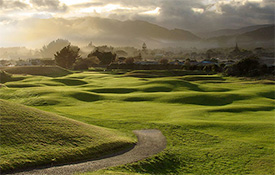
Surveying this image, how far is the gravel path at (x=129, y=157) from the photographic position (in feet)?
51.1

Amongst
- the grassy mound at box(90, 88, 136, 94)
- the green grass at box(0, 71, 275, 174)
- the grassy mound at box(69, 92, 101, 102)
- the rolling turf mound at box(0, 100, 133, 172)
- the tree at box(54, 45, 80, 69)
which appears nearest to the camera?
the rolling turf mound at box(0, 100, 133, 172)

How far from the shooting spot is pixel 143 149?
65.6 feet

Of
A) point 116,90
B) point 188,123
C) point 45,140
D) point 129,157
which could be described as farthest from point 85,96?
point 129,157

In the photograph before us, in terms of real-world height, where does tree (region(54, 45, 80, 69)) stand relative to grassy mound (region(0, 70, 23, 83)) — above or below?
above

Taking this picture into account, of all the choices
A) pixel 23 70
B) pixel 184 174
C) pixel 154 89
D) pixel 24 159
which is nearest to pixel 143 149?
pixel 184 174

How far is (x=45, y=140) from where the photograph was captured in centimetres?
1833

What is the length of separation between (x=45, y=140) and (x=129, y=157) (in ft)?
17.9

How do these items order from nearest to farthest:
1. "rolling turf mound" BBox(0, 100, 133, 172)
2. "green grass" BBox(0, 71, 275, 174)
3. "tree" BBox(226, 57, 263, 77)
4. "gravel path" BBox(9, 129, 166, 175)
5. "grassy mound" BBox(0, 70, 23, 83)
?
"gravel path" BBox(9, 129, 166, 175)
"rolling turf mound" BBox(0, 100, 133, 172)
"green grass" BBox(0, 71, 275, 174)
"grassy mound" BBox(0, 70, 23, 83)
"tree" BBox(226, 57, 263, 77)

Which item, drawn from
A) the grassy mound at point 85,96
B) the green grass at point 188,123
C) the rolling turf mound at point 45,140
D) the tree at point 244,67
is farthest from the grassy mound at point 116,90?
the tree at point 244,67

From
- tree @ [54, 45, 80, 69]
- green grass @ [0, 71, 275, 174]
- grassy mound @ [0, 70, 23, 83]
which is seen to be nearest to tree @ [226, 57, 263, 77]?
green grass @ [0, 71, 275, 174]

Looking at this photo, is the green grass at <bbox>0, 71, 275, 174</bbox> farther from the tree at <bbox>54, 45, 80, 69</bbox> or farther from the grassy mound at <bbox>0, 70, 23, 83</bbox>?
the tree at <bbox>54, 45, 80, 69</bbox>

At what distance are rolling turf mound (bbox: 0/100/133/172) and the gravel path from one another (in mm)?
726

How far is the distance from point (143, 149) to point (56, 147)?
5883 millimetres

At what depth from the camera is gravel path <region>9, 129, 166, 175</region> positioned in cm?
1557
